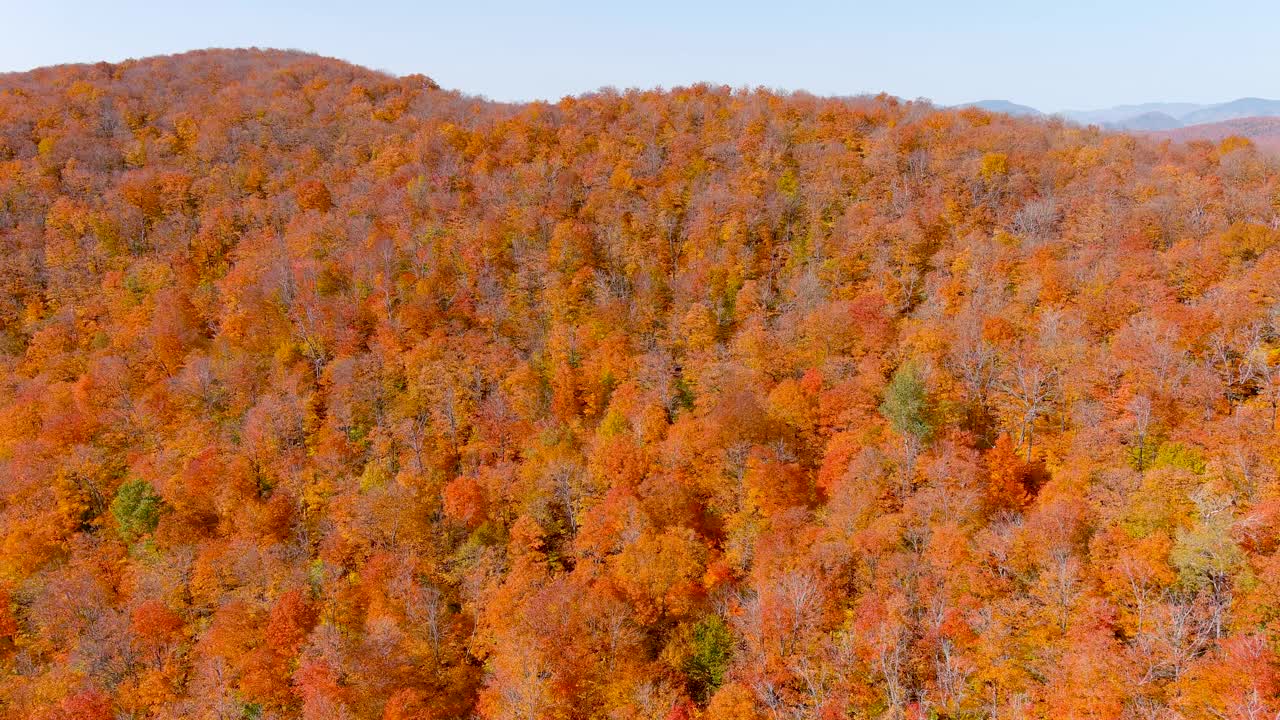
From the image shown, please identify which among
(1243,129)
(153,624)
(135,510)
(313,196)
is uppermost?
(1243,129)

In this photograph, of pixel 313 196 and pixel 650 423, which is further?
pixel 313 196

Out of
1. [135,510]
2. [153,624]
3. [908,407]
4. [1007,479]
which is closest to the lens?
[1007,479]

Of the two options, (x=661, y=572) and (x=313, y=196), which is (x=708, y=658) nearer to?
(x=661, y=572)

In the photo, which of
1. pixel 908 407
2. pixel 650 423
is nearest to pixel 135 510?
pixel 650 423

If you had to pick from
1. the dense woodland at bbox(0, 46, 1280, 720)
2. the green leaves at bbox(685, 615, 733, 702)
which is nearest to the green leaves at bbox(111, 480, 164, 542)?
the dense woodland at bbox(0, 46, 1280, 720)

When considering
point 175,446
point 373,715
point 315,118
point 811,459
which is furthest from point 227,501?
point 315,118
